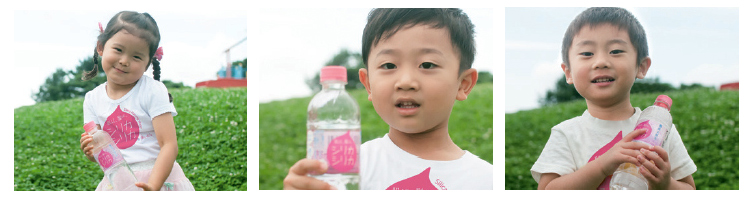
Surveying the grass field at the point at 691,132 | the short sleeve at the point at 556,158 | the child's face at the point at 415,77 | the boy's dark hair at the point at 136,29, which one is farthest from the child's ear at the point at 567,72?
the boy's dark hair at the point at 136,29

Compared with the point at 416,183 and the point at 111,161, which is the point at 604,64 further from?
the point at 111,161

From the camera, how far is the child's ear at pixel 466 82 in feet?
9.47

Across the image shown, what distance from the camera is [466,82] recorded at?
9.53ft

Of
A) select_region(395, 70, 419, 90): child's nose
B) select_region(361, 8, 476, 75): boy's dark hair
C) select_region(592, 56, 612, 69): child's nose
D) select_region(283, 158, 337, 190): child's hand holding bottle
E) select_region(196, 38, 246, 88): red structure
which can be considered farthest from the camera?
→ select_region(196, 38, 246, 88): red structure

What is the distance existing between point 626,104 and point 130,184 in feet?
8.24

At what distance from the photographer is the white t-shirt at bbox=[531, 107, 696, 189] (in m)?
3.03

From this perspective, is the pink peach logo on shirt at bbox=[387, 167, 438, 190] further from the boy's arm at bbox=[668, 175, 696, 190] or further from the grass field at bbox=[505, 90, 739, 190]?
the boy's arm at bbox=[668, 175, 696, 190]

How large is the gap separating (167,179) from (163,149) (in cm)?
17

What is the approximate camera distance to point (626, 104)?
120 inches

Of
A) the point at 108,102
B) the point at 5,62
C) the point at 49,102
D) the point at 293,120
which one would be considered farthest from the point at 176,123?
the point at 293,120

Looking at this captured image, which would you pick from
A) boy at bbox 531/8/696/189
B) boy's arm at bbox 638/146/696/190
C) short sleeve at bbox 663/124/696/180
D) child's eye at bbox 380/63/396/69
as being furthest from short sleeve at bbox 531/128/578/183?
child's eye at bbox 380/63/396/69

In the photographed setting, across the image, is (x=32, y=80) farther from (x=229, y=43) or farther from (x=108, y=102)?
(x=229, y=43)

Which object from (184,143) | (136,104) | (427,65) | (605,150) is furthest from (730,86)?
(136,104)

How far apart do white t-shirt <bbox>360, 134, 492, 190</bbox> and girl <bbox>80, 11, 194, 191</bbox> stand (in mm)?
1054
